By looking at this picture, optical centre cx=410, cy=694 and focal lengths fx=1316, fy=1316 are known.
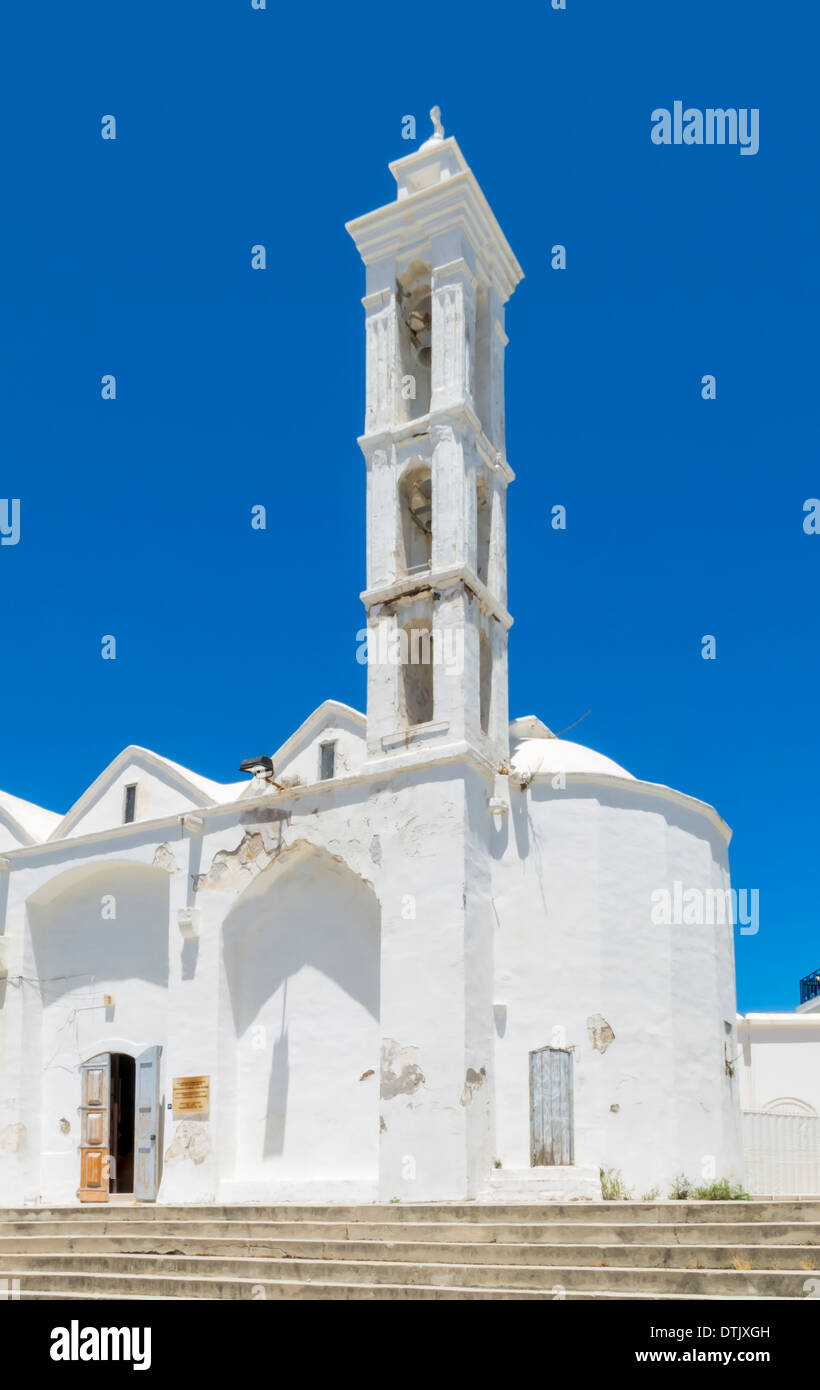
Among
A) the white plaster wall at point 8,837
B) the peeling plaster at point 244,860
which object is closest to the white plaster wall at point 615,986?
the peeling plaster at point 244,860

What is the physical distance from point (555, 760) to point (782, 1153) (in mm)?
7974

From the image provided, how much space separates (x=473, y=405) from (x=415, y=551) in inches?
99.0

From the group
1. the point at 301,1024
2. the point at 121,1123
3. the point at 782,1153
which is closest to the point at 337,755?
the point at 301,1024

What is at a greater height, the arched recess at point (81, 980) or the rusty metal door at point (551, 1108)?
the arched recess at point (81, 980)

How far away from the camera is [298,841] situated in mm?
19125

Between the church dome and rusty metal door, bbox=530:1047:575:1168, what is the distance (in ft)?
12.7

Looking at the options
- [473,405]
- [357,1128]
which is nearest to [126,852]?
[357,1128]

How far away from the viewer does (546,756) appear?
2002cm

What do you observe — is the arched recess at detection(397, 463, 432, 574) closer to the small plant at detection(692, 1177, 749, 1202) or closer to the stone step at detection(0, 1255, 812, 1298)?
the small plant at detection(692, 1177, 749, 1202)

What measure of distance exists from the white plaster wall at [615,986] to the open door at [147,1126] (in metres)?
5.23

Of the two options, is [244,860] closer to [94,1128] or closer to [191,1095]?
[191,1095]

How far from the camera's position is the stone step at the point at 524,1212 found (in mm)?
12391

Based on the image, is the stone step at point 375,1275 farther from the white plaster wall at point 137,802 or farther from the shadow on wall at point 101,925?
the white plaster wall at point 137,802
